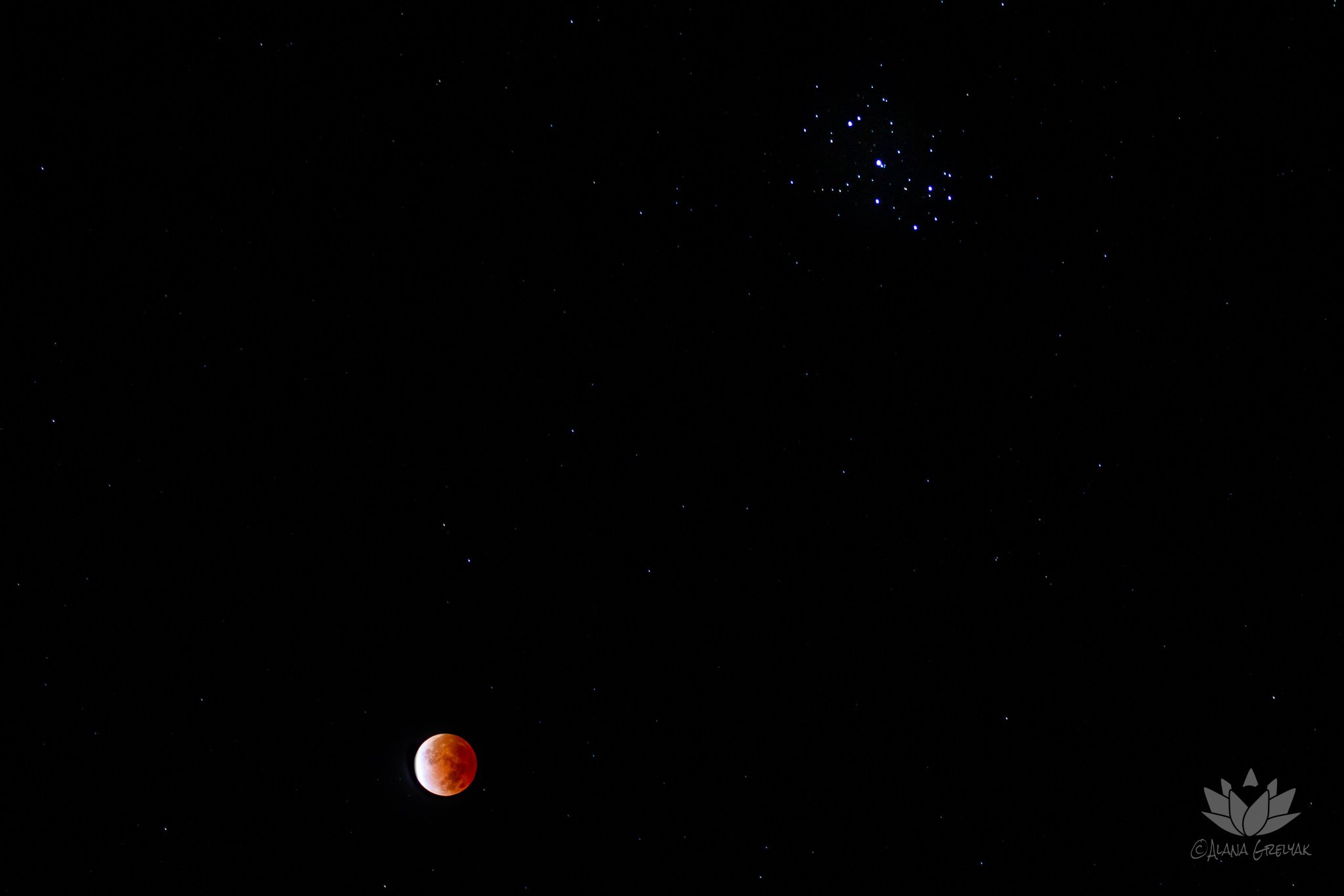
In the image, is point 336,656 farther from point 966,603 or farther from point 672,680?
point 966,603

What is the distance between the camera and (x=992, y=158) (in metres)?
0.60

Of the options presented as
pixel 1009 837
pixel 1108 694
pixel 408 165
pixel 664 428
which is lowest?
pixel 1009 837

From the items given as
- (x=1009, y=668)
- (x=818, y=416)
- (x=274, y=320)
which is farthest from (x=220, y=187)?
(x=1009, y=668)

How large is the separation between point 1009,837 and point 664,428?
421 mm

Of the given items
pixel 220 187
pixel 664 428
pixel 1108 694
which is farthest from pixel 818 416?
pixel 220 187

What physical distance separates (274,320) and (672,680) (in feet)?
1.23

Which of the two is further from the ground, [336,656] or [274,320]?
[274,320]

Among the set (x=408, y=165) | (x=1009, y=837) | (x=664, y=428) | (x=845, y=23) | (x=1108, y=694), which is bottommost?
(x=1009, y=837)

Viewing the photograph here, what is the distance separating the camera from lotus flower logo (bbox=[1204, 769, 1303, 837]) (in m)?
0.63

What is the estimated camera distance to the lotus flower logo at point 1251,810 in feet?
2.06

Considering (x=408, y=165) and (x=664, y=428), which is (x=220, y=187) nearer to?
(x=408, y=165)

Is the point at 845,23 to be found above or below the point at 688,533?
above

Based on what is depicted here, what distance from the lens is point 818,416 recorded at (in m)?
0.58

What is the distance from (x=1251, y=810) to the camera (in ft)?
2.07
